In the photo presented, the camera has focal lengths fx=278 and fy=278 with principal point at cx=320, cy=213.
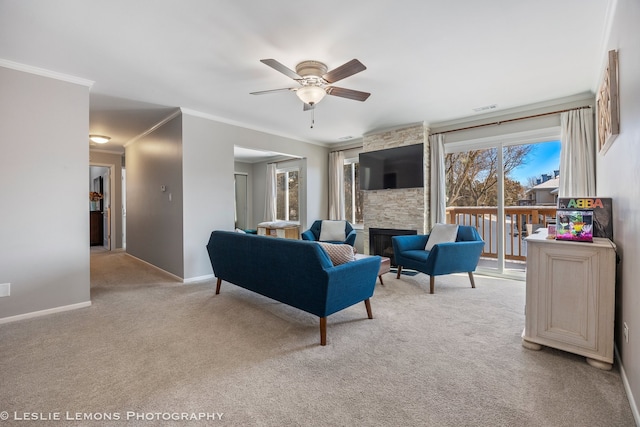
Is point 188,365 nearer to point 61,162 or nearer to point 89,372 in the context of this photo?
point 89,372

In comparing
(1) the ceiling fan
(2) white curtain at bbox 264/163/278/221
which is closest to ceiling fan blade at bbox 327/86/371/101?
(1) the ceiling fan

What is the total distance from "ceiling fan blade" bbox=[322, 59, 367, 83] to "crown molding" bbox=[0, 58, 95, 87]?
274 cm

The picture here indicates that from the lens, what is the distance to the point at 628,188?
1.65 metres

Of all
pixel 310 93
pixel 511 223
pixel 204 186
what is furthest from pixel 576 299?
pixel 204 186

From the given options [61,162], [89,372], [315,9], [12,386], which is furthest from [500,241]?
[61,162]

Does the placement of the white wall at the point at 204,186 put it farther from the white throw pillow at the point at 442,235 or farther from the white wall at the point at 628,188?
the white wall at the point at 628,188

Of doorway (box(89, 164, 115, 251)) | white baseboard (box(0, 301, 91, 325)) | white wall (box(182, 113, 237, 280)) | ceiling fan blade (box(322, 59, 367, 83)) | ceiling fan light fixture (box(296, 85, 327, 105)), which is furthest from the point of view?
doorway (box(89, 164, 115, 251))

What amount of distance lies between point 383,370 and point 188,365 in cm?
135

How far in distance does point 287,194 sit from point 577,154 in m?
6.01

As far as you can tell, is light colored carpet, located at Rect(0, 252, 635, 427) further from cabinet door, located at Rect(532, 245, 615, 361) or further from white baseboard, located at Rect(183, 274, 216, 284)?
white baseboard, located at Rect(183, 274, 216, 284)

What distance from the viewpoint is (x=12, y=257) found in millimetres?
2736

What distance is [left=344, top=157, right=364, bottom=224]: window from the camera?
6.36 meters

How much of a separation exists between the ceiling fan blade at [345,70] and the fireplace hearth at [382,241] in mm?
3282

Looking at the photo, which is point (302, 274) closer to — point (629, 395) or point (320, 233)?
point (629, 395)
